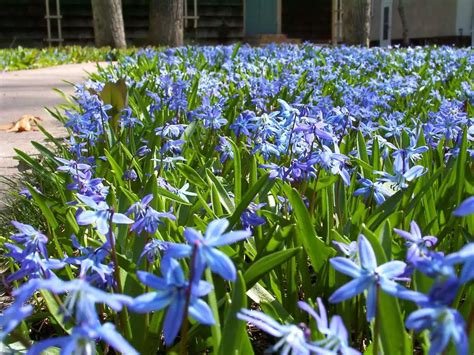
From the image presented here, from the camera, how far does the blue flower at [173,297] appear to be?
66cm

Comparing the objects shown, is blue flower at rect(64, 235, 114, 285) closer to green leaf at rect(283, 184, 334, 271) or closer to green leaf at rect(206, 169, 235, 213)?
green leaf at rect(283, 184, 334, 271)

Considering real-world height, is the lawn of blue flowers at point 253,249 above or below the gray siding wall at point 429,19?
below

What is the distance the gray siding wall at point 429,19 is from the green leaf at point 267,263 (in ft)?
73.8

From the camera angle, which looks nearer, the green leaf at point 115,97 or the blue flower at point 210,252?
the blue flower at point 210,252

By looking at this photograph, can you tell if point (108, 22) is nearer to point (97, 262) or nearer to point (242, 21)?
point (242, 21)

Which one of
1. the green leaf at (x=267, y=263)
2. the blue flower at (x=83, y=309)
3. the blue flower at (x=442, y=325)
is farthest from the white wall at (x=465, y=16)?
the blue flower at (x=83, y=309)

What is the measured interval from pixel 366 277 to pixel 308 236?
64 cm

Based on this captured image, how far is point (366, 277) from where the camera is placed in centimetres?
73

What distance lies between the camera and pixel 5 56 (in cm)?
1177

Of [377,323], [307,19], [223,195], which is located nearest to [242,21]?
[307,19]

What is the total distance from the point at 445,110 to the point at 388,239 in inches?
63.5

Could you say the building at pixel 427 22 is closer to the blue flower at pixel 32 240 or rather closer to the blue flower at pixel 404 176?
the blue flower at pixel 404 176

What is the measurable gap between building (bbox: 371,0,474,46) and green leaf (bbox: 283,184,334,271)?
69.5 feet

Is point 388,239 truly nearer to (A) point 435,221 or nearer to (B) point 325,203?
(A) point 435,221
